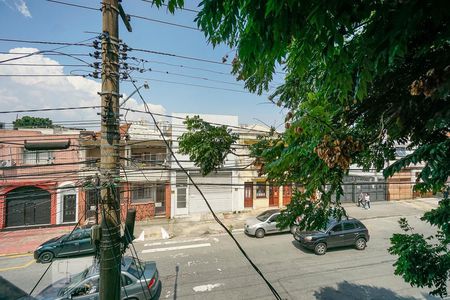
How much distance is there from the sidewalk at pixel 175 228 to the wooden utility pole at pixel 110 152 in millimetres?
11454

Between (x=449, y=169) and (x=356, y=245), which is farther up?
(x=449, y=169)

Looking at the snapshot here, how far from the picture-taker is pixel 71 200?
17.8 metres

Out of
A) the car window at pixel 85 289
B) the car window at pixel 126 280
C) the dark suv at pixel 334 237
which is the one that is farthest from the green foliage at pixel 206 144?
the dark suv at pixel 334 237

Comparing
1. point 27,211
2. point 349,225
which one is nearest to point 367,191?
point 349,225

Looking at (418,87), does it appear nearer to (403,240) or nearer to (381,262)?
(403,240)

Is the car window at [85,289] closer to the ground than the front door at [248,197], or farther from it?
closer to the ground

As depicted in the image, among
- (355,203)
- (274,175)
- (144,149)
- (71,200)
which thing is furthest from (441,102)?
(355,203)

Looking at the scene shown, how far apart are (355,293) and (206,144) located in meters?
8.65

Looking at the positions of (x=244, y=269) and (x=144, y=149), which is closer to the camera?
(x=244, y=269)

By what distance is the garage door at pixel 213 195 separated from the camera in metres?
20.0

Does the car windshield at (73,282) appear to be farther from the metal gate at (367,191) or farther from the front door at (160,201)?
the metal gate at (367,191)

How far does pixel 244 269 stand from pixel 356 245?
22.3 feet

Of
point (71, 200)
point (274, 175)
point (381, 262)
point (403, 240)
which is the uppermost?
point (274, 175)

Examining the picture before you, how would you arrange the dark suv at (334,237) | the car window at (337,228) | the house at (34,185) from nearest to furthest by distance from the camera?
1. the dark suv at (334,237)
2. the car window at (337,228)
3. the house at (34,185)
